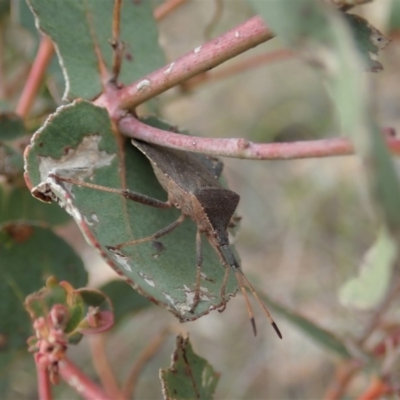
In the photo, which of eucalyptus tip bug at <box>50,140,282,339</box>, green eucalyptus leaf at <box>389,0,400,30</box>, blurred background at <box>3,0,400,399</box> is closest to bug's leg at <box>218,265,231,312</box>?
eucalyptus tip bug at <box>50,140,282,339</box>

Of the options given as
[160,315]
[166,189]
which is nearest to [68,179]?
[166,189]

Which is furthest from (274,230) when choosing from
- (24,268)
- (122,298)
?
(24,268)

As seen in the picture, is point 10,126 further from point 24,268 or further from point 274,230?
point 274,230

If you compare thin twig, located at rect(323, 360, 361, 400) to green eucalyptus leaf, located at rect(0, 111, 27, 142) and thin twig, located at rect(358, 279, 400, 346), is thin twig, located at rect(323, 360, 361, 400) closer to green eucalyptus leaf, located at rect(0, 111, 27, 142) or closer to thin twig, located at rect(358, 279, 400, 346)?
thin twig, located at rect(358, 279, 400, 346)

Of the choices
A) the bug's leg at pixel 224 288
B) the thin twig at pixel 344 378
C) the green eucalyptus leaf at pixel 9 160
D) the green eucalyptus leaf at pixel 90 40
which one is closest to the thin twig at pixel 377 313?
the thin twig at pixel 344 378

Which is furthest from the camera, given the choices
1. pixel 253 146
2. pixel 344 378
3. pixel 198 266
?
pixel 344 378
